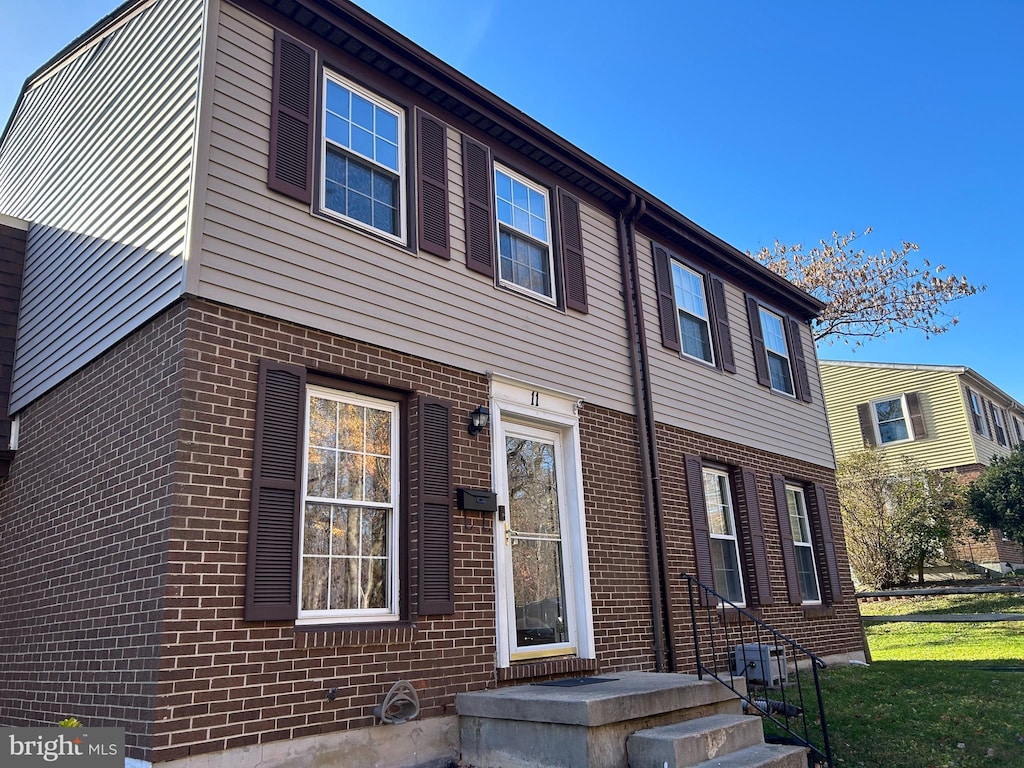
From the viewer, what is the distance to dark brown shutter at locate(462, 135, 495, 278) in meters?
6.66

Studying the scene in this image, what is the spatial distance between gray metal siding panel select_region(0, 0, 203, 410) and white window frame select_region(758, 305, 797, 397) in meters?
8.36

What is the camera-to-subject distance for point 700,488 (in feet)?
28.0

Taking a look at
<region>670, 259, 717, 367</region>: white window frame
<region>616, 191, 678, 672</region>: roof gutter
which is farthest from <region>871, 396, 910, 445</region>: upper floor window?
<region>616, 191, 678, 672</region>: roof gutter

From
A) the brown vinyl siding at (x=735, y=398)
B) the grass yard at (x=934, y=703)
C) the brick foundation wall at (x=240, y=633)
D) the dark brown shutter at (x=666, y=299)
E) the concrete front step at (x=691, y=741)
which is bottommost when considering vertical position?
the grass yard at (x=934, y=703)

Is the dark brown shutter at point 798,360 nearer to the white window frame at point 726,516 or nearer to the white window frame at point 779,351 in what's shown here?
the white window frame at point 779,351

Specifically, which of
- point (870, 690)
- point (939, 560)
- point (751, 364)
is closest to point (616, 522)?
point (870, 690)

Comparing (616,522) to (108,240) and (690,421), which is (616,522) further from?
(108,240)

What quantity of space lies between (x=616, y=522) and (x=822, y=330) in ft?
61.2

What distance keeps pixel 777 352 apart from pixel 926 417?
14528 millimetres

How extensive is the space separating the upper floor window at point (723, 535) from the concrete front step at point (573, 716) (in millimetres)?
3049

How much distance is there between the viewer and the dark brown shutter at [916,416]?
22984mm

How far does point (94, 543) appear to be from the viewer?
5.02 m

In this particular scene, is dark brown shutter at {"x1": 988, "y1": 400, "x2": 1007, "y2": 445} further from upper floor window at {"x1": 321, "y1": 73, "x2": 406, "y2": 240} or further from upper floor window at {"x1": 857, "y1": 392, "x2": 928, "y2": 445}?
upper floor window at {"x1": 321, "y1": 73, "x2": 406, "y2": 240}

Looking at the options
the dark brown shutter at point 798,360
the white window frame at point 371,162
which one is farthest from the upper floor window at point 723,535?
the white window frame at point 371,162
